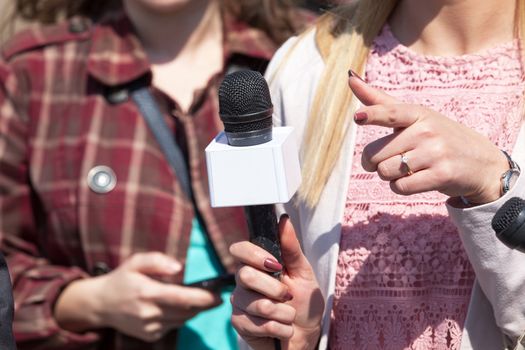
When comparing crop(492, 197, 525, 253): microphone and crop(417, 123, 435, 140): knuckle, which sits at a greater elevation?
crop(417, 123, 435, 140): knuckle

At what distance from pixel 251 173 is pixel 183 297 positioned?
3.48 ft

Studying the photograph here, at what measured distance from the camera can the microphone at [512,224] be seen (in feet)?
4.86

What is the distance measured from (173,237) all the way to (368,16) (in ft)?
3.02

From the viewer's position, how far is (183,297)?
2.52 metres

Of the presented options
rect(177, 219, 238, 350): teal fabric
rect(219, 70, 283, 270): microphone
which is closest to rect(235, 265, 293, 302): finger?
rect(219, 70, 283, 270): microphone

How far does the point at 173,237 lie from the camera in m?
2.65

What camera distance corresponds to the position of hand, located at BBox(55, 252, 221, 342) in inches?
99.6

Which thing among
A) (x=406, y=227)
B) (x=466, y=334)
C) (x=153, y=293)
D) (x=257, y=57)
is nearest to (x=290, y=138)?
(x=406, y=227)

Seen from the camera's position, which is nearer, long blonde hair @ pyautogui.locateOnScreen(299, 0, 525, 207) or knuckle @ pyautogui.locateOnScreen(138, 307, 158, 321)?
long blonde hair @ pyautogui.locateOnScreen(299, 0, 525, 207)

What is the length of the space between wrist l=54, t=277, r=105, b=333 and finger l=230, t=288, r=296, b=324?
1.02 m

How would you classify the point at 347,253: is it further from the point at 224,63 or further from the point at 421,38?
the point at 224,63

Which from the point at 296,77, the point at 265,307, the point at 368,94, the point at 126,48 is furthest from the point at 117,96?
the point at 368,94

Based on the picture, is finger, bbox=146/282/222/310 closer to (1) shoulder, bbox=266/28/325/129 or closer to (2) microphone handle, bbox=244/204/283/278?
(1) shoulder, bbox=266/28/325/129

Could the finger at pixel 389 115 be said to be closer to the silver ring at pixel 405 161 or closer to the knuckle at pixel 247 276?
the silver ring at pixel 405 161
